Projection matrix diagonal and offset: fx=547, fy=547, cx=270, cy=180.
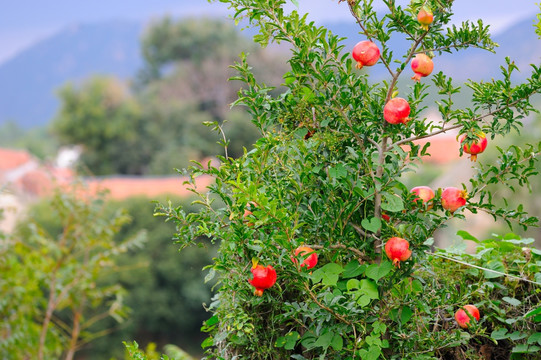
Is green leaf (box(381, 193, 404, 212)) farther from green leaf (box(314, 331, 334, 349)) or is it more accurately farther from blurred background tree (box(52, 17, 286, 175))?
blurred background tree (box(52, 17, 286, 175))

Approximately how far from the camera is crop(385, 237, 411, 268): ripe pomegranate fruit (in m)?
1.12

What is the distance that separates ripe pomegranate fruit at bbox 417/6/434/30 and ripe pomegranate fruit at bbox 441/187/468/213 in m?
0.36

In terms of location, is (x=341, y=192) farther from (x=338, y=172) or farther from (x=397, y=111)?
(x=397, y=111)

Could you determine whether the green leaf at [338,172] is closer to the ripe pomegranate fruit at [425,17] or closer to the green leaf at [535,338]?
the ripe pomegranate fruit at [425,17]

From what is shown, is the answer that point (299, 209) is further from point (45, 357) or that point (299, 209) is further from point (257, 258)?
point (45, 357)

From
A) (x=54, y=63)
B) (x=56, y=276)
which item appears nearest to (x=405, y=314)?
(x=56, y=276)

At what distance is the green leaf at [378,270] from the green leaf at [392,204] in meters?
0.12

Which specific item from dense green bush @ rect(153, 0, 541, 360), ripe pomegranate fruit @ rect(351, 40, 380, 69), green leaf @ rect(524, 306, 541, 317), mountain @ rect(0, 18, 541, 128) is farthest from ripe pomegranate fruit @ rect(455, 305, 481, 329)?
mountain @ rect(0, 18, 541, 128)

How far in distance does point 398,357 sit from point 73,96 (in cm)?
3067

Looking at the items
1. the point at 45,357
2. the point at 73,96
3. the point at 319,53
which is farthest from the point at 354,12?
the point at 73,96

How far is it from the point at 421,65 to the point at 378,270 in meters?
0.46

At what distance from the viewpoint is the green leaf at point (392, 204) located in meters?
1.16

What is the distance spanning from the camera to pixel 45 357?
3.97m

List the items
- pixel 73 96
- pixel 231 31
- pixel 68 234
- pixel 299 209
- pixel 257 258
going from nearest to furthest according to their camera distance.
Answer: pixel 257 258, pixel 299 209, pixel 68 234, pixel 73 96, pixel 231 31
